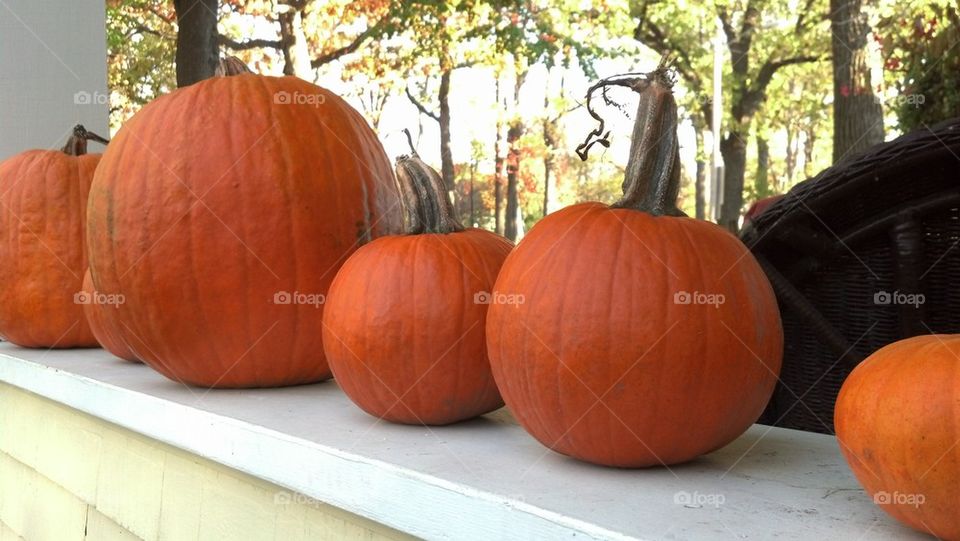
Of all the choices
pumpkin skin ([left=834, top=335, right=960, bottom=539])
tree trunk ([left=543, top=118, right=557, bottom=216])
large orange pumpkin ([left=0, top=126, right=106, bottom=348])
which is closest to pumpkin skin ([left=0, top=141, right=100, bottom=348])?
large orange pumpkin ([left=0, top=126, right=106, bottom=348])

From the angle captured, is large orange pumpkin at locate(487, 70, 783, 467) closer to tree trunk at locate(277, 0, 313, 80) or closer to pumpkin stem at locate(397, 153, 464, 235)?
pumpkin stem at locate(397, 153, 464, 235)

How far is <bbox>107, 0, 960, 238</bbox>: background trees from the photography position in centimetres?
488

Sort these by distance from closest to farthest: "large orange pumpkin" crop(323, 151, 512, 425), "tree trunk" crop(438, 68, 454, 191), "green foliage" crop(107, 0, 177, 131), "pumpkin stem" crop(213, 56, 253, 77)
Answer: "large orange pumpkin" crop(323, 151, 512, 425), "pumpkin stem" crop(213, 56, 253, 77), "green foliage" crop(107, 0, 177, 131), "tree trunk" crop(438, 68, 454, 191)

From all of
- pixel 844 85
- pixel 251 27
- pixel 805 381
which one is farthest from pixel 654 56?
pixel 805 381

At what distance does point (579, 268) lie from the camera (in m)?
0.85

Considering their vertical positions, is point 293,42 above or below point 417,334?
above

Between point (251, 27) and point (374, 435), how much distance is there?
32.3 ft

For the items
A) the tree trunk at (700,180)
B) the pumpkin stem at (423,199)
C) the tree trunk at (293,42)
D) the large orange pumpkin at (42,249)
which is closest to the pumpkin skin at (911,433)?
the pumpkin stem at (423,199)

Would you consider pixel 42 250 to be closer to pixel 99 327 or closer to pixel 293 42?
pixel 99 327

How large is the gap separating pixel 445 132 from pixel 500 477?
15.0 meters

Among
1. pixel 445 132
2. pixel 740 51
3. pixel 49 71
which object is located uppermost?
pixel 740 51

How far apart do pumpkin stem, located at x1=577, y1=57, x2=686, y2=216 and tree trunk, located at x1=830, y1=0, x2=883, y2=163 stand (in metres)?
5.84

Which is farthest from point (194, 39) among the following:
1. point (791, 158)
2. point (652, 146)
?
point (791, 158)

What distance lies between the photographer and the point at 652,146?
880mm
